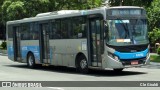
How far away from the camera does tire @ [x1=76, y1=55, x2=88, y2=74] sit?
19.6m

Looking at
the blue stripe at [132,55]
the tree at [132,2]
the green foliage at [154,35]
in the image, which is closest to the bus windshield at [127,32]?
the blue stripe at [132,55]

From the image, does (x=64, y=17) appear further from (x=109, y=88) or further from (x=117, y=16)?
(x=109, y=88)

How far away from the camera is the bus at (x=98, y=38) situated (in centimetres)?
1814

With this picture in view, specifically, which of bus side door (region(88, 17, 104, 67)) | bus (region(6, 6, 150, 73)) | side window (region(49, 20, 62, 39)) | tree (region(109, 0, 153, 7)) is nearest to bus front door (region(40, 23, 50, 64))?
bus (region(6, 6, 150, 73))

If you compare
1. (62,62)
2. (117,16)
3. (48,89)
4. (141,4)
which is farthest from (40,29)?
(48,89)

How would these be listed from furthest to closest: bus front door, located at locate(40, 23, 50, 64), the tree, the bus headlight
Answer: the tree
bus front door, located at locate(40, 23, 50, 64)
the bus headlight

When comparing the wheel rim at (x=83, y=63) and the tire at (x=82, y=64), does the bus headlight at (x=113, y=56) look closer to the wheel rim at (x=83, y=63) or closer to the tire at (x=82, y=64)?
the tire at (x=82, y=64)

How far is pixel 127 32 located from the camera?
18.3 metres

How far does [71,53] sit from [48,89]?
23.6 ft

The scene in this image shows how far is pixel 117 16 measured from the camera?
18.4 meters

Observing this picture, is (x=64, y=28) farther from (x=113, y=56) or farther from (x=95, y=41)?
(x=113, y=56)

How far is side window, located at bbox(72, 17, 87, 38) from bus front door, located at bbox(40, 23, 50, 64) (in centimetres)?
305

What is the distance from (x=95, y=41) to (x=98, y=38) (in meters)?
0.27

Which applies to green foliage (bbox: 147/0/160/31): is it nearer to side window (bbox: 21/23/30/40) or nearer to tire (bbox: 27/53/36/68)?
side window (bbox: 21/23/30/40)
